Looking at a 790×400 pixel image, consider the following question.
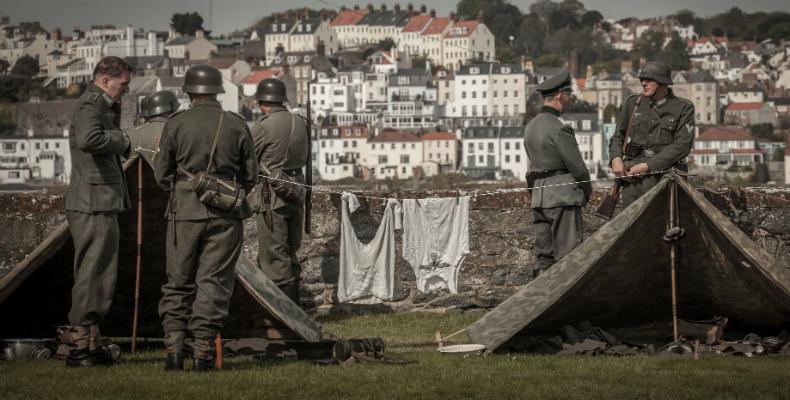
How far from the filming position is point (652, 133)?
1180 centimetres

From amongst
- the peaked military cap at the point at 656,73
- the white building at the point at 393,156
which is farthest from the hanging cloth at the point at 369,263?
the white building at the point at 393,156

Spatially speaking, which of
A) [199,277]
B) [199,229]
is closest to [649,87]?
[199,229]

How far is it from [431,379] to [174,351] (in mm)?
1639

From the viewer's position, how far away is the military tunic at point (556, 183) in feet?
38.7

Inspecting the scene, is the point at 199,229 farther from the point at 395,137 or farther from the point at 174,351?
the point at 395,137

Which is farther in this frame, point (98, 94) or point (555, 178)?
point (555, 178)

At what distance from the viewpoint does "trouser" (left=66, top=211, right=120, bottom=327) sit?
9.88 m

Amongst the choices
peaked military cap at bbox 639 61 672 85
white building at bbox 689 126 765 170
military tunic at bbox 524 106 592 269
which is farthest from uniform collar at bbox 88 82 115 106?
white building at bbox 689 126 765 170

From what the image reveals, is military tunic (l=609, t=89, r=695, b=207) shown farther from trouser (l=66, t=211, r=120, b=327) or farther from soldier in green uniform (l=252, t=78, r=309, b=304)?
trouser (l=66, t=211, r=120, b=327)

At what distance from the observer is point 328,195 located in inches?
565

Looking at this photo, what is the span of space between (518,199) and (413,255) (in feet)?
3.69

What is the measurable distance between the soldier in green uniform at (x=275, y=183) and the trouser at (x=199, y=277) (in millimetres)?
2852

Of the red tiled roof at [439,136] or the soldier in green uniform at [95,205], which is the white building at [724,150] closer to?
the red tiled roof at [439,136]

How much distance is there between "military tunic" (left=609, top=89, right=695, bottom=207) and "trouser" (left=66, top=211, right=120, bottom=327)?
4.03 m
